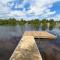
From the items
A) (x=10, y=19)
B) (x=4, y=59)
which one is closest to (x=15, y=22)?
(x=10, y=19)

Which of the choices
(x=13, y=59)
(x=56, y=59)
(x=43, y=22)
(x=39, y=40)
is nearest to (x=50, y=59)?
(x=56, y=59)

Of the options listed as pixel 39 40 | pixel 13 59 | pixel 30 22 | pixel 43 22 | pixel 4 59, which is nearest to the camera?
pixel 13 59

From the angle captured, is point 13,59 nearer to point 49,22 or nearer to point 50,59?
point 50,59

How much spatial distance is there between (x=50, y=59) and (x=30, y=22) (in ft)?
187

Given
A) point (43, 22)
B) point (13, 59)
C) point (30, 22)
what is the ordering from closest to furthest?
point (13, 59), point (43, 22), point (30, 22)

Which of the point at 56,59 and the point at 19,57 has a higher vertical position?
the point at 19,57

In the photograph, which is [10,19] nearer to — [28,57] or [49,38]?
[49,38]

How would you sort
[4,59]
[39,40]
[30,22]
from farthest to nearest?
[30,22] → [39,40] → [4,59]

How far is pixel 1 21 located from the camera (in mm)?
67000

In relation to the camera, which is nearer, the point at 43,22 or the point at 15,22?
the point at 43,22

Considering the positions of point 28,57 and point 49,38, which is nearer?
point 28,57

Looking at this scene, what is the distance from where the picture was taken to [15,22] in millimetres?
66000

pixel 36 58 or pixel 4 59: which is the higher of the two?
pixel 36 58

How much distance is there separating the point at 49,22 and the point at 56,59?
166ft
